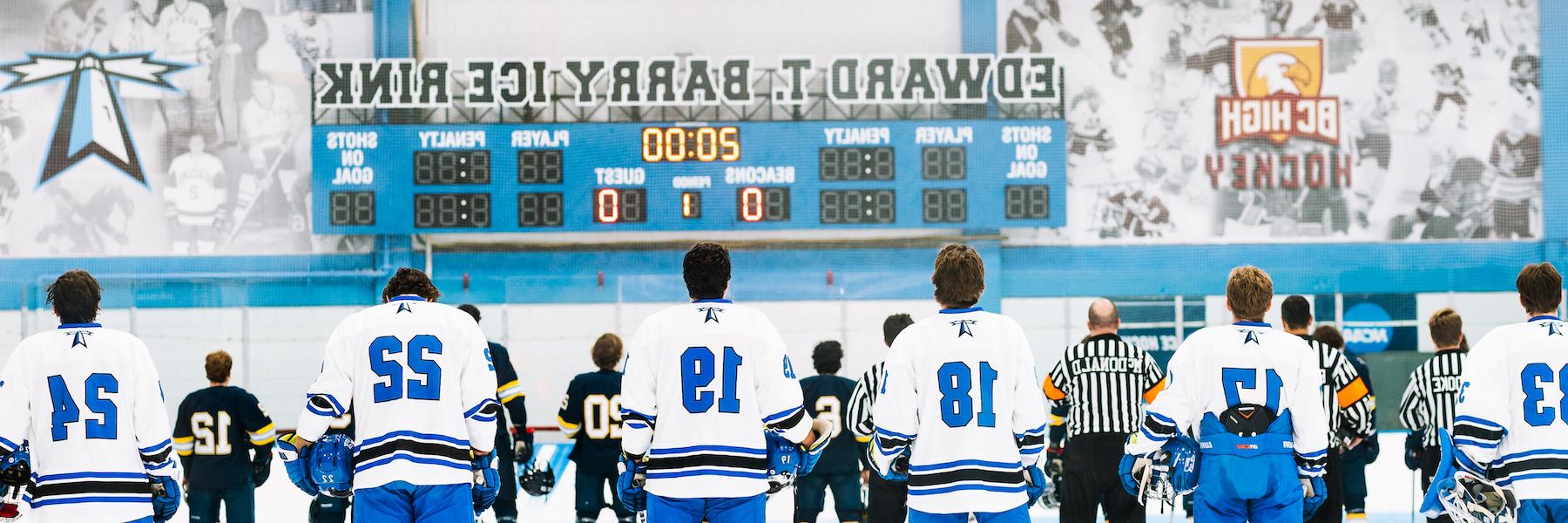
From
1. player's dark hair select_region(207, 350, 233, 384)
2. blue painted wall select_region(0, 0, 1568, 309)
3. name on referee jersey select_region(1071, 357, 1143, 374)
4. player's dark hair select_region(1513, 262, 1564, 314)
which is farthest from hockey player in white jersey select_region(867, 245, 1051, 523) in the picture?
blue painted wall select_region(0, 0, 1568, 309)

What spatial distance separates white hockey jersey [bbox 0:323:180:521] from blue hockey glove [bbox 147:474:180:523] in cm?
7

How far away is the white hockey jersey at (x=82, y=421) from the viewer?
4.90m

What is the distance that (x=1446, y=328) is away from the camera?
7.24 meters

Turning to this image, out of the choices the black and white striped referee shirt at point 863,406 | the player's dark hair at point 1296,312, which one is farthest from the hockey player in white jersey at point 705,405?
the player's dark hair at point 1296,312

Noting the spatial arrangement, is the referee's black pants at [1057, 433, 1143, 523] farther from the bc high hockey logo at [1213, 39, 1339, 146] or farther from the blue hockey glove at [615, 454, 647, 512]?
the bc high hockey logo at [1213, 39, 1339, 146]

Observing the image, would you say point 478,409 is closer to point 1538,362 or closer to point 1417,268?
point 1538,362

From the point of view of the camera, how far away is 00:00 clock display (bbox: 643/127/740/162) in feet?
44.6

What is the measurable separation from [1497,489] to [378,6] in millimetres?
12891

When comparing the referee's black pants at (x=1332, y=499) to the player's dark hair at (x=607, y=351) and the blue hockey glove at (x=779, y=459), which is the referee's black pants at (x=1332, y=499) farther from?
the player's dark hair at (x=607, y=351)

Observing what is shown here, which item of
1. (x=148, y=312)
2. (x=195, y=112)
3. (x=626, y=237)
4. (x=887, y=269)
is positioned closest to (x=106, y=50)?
(x=195, y=112)

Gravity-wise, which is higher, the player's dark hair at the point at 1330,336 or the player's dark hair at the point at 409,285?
the player's dark hair at the point at 409,285

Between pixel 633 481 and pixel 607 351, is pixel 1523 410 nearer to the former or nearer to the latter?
pixel 633 481

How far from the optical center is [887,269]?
14555mm

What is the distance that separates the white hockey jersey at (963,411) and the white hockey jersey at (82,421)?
9.31 feet
